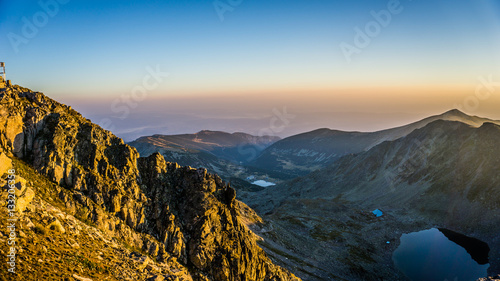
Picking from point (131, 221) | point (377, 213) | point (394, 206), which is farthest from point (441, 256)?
point (131, 221)

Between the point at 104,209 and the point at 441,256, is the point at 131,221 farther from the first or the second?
the point at 441,256

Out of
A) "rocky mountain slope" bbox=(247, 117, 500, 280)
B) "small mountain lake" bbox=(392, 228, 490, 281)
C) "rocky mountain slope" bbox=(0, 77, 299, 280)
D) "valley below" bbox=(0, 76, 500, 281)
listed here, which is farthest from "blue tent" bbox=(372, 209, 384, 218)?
"rocky mountain slope" bbox=(0, 77, 299, 280)

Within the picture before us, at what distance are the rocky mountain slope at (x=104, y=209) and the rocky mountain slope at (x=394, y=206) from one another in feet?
110

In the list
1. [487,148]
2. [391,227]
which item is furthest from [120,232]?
[487,148]

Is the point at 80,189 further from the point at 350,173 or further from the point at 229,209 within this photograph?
the point at 350,173

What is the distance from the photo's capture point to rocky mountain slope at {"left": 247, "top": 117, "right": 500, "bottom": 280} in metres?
78.3

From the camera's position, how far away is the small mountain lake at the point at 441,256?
72.2m

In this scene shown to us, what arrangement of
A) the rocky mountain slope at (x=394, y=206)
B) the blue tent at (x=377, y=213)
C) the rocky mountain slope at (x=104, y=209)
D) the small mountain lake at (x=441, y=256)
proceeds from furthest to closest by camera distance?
the blue tent at (x=377, y=213)
the rocky mountain slope at (x=394, y=206)
the small mountain lake at (x=441, y=256)
the rocky mountain slope at (x=104, y=209)

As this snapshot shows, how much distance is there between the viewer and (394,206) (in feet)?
410

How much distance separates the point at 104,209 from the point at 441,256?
314 ft

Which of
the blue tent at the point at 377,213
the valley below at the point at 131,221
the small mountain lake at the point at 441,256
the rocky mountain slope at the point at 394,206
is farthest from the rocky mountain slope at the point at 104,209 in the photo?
the blue tent at the point at 377,213

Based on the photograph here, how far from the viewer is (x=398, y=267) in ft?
258

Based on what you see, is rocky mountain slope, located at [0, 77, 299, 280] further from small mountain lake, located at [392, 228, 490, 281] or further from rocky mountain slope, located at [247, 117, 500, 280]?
small mountain lake, located at [392, 228, 490, 281]

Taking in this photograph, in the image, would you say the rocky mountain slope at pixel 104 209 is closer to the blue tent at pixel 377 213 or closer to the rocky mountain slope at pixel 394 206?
the rocky mountain slope at pixel 394 206
